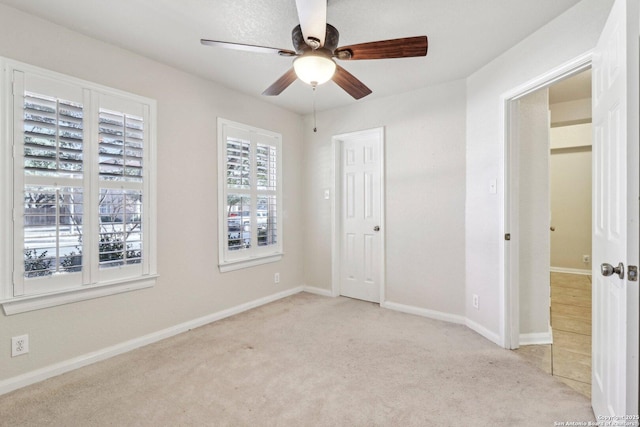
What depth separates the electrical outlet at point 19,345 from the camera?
81.4 inches

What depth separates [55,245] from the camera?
7.22 feet

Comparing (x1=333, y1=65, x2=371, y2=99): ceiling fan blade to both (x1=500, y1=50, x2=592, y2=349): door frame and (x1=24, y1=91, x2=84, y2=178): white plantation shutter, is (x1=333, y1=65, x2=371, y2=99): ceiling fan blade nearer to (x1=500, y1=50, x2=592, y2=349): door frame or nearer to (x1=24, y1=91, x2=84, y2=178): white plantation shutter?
(x1=500, y1=50, x2=592, y2=349): door frame

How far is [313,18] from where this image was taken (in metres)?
1.64

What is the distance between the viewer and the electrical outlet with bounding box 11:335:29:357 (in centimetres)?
207

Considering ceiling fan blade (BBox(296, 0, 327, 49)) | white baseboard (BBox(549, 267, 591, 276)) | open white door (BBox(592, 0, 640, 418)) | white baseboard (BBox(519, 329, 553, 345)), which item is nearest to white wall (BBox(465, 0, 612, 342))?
white baseboard (BBox(519, 329, 553, 345))

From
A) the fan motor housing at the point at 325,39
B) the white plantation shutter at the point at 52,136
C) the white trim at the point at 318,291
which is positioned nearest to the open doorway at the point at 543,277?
the fan motor housing at the point at 325,39

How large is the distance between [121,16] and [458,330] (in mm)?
3809

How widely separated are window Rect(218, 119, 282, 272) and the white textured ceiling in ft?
2.75

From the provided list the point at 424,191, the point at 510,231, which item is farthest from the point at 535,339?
the point at 424,191

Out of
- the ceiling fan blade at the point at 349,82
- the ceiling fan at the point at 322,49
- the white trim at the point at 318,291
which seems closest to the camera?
the ceiling fan at the point at 322,49

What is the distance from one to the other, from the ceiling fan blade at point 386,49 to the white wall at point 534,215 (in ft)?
4.95

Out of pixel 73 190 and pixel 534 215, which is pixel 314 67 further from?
pixel 534 215

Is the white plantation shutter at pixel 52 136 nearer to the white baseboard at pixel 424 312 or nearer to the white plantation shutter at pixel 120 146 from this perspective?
the white plantation shutter at pixel 120 146

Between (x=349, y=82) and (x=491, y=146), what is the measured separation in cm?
148
